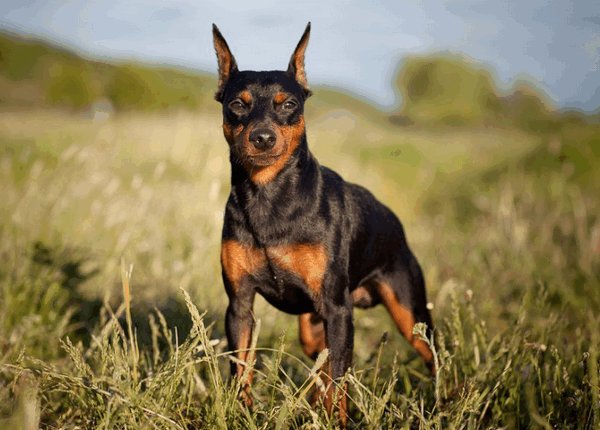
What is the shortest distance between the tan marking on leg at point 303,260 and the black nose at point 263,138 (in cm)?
51

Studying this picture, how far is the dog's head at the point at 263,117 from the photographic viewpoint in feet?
10.3

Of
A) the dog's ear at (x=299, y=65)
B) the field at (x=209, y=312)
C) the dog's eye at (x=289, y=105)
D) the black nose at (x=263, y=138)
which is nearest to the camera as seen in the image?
the field at (x=209, y=312)

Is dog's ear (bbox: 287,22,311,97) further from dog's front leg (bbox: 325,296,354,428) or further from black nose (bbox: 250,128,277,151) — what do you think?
dog's front leg (bbox: 325,296,354,428)

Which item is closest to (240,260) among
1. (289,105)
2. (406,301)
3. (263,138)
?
(263,138)

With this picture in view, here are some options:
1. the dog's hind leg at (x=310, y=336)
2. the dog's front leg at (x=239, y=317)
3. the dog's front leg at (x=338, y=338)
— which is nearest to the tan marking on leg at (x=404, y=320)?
the dog's hind leg at (x=310, y=336)

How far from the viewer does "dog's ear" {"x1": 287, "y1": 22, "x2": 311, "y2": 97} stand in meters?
3.60

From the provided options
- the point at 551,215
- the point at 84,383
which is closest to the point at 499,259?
the point at 551,215

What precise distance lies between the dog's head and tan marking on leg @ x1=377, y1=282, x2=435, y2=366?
49.0 inches

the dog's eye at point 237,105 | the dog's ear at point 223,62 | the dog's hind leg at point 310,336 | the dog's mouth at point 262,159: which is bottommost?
the dog's hind leg at point 310,336

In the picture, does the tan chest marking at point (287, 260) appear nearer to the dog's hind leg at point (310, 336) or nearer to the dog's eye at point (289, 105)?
the dog's eye at point (289, 105)

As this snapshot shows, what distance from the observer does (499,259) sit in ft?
23.3

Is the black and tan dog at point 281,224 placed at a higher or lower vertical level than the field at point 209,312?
higher

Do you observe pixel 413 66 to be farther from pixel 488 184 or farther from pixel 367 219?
pixel 367 219

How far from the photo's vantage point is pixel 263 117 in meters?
3.20
